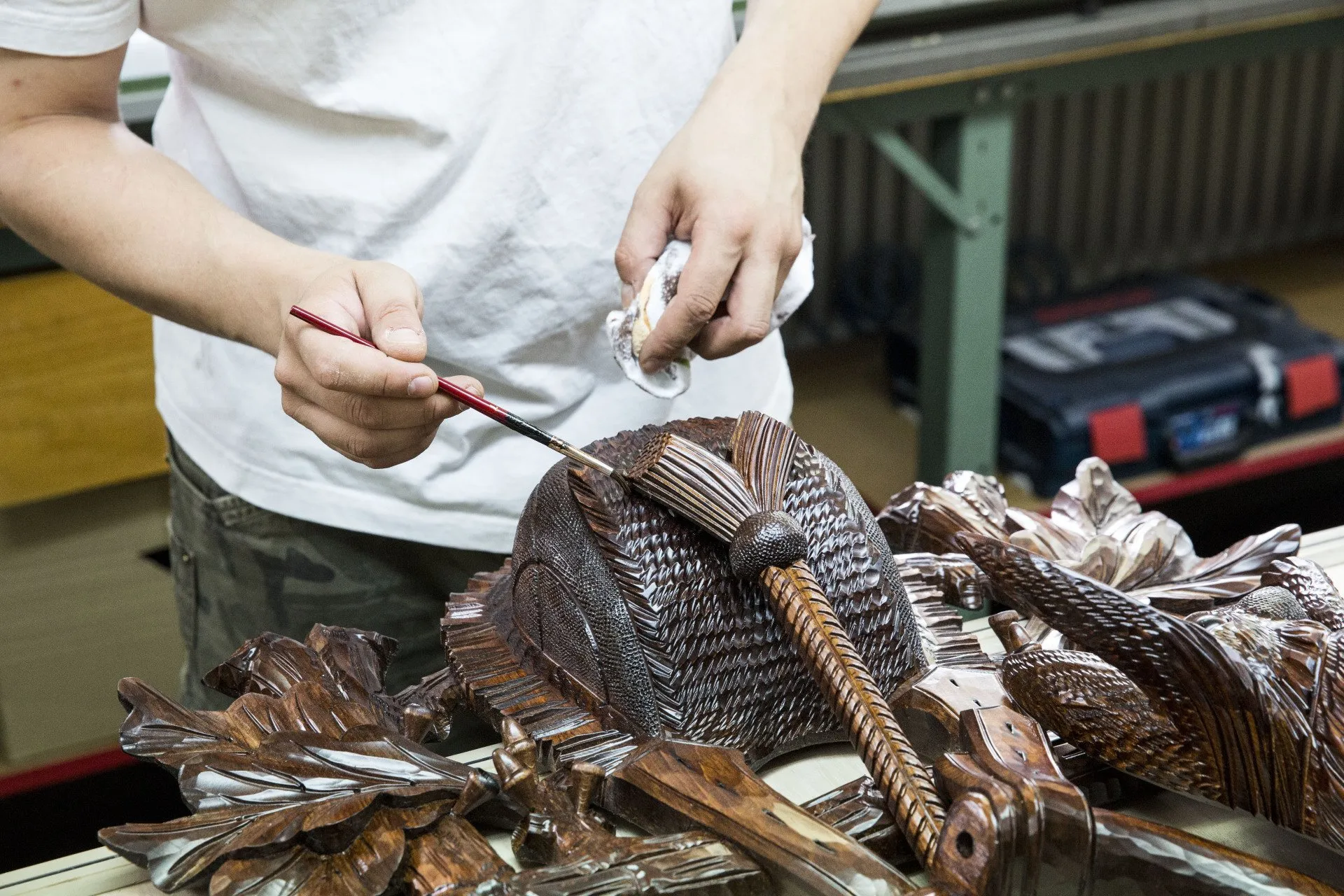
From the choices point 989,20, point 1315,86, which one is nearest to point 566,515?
point 989,20

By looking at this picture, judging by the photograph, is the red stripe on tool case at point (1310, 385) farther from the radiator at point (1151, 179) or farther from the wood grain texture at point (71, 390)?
the wood grain texture at point (71, 390)

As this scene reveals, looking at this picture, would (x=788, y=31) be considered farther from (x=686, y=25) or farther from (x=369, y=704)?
(x=369, y=704)

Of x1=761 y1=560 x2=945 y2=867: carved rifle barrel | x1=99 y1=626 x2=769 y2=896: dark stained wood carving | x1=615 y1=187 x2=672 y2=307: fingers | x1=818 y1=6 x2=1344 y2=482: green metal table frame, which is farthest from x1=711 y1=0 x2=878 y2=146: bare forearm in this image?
x1=818 y1=6 x2=1344 y2=482: green metal table frame

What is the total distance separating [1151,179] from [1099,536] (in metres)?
2.79

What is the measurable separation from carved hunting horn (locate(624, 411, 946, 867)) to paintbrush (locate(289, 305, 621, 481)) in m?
0.02

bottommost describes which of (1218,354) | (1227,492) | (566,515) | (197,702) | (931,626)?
(1227,492)

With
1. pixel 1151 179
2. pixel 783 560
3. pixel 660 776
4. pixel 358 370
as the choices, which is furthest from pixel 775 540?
pixel 1151 179

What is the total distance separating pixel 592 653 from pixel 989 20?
5.05 feet

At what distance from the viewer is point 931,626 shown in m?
0.86

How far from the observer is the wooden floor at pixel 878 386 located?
8.82 feet

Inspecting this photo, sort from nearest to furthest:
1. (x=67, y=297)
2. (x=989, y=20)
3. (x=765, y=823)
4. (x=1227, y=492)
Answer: (x=765, y=823), (x=67, y=297), (x=989, y=20), (x=1227, y=492)

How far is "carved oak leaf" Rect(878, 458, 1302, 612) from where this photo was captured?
884 millimetres

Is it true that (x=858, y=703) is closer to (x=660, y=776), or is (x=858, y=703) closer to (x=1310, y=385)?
(x=660, y=776)

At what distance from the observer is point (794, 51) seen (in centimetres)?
97
